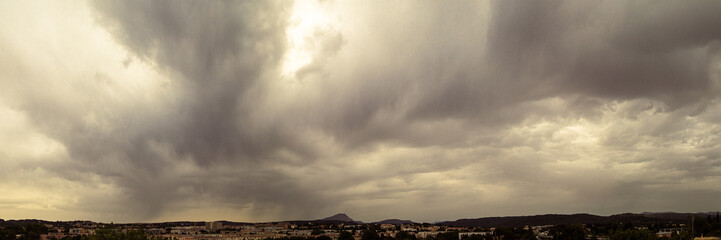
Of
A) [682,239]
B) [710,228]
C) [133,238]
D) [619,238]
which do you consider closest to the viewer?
[133,238]

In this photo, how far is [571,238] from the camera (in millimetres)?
197750

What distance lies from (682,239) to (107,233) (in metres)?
161

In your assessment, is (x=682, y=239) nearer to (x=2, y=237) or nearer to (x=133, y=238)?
(x=133, y=238)

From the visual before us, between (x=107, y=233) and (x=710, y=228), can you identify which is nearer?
(x=107, y=233)

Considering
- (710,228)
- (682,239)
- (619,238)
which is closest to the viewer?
(682,239)

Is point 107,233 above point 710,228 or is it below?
above

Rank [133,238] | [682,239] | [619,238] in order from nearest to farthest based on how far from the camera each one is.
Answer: [133,238], [682,239], [619,238]

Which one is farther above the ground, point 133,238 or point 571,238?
point 133,238

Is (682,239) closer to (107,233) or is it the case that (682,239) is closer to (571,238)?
(571,238)

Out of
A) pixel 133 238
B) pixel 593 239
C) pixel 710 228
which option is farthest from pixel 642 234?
pixel 133 238

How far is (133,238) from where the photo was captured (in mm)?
112438

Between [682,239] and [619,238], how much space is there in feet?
57.0

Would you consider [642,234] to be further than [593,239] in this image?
No

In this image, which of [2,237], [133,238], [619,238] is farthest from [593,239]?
[2,237]
